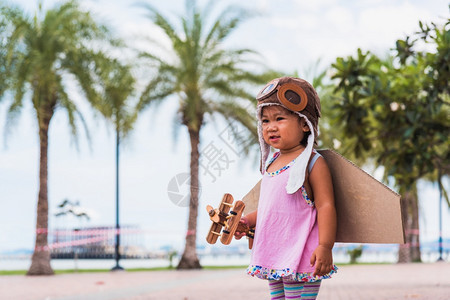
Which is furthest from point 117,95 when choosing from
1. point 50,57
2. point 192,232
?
point 192,232

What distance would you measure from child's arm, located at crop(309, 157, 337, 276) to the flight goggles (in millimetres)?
311

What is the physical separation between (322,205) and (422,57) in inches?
253

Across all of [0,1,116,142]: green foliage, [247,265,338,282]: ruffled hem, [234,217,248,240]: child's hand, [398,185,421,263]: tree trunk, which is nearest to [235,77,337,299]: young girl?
[247,265,338,282]: ruffled hem

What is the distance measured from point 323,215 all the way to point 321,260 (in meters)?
0.24

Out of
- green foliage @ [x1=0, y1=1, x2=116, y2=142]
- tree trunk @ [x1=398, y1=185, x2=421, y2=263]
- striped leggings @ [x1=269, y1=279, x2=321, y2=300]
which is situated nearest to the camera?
striped leggings @ [x1=269, y1=279, x2=321, y2=300]

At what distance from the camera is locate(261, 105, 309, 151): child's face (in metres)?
3.40

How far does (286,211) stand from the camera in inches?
132

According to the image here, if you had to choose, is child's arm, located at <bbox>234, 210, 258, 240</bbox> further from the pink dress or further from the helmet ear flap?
the helmet ear flap

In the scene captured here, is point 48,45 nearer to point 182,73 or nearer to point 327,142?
point 182,73

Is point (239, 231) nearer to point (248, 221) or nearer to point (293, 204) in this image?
point (248, 221)

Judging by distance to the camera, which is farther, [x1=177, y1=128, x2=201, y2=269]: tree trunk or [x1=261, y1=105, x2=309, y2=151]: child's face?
→ [x1=177, y1=128, x2=201, y2=269]: tree trunk

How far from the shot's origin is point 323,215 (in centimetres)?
326

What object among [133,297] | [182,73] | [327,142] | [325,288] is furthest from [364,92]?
[327,142]

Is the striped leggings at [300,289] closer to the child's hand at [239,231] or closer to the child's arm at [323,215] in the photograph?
the child's arm at [323,215]
